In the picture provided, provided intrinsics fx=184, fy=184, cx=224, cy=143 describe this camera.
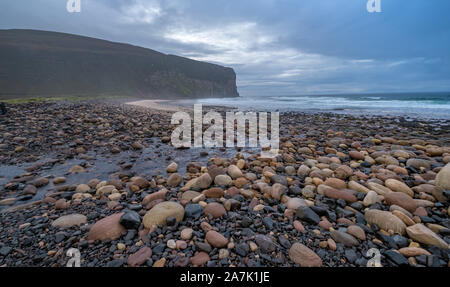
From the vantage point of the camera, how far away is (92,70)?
198 ft

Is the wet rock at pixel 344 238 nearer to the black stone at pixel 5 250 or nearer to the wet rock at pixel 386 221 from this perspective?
the wet rock at pixel 386 221

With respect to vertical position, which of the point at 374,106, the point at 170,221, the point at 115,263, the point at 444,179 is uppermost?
the point at 374,106

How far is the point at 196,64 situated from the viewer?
85.8 meters

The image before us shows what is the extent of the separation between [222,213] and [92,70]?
7679cm

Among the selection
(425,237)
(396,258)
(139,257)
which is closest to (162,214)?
(139,257)

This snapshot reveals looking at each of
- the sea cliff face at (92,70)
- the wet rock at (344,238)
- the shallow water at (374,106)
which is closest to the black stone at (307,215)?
the wet rock at (344,238)

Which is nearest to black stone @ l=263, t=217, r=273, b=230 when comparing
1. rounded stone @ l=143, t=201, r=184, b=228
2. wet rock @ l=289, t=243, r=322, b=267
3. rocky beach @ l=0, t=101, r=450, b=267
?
rocky beach @ l=0, t=101, r=450, b=267

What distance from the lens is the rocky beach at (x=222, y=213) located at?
4.96 ft

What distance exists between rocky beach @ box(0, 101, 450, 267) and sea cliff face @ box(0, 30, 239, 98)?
51.1 meters

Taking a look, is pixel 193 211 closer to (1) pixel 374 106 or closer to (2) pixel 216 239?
(2) pixel 216 239

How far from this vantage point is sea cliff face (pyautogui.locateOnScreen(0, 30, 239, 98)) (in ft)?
152

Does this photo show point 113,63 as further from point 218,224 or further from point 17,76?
point 218,224

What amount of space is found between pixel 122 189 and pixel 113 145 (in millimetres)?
2483
